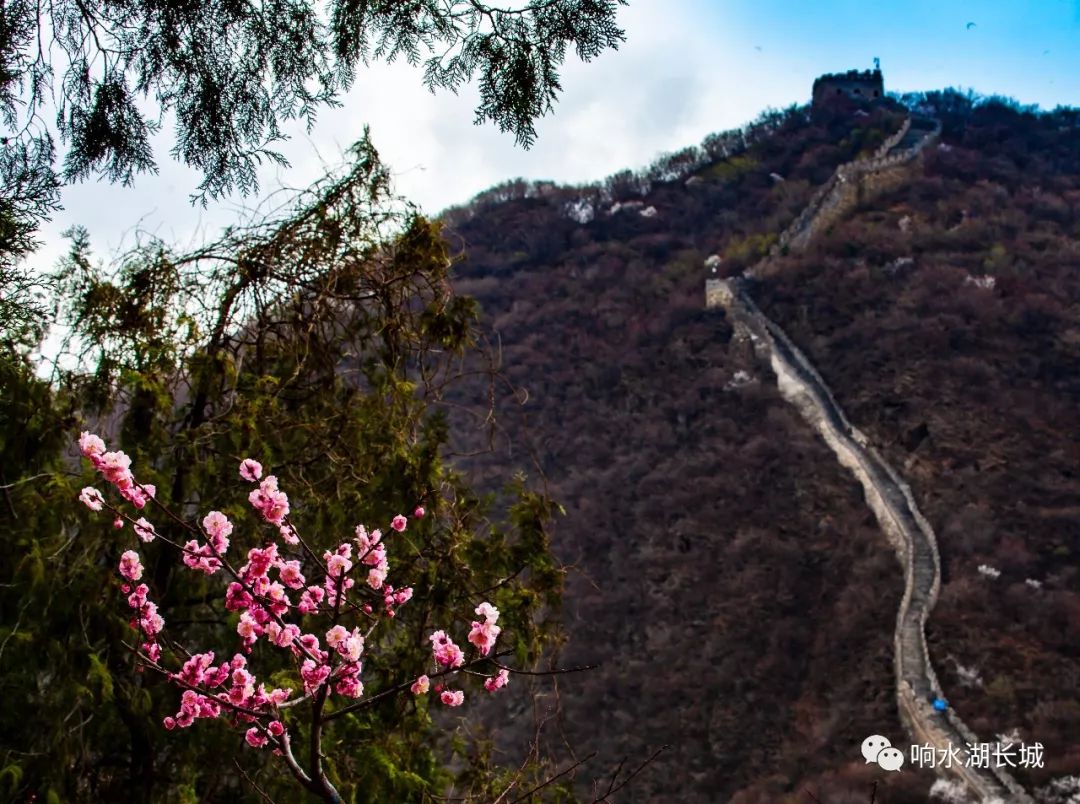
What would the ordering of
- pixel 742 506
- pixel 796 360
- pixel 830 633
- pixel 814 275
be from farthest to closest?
pixel 814 275
pixel 796 360
pixel 742 506
pixel 830 633

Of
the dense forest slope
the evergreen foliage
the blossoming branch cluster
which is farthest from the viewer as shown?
the dense forest slope

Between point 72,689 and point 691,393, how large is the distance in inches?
1263

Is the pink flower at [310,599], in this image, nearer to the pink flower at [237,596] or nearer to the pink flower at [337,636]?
the pink flower at [237,596]

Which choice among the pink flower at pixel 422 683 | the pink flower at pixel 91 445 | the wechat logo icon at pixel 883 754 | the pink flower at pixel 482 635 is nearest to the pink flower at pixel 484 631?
the pink flower at pixel 482 635

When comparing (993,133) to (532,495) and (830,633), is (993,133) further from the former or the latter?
(532,495)

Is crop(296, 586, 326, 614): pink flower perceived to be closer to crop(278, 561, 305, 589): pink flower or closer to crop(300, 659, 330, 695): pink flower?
crop(278, 561, 305, 589): pink flower

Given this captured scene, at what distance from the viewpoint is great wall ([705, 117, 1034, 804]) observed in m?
17.9

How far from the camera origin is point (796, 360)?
113 ft

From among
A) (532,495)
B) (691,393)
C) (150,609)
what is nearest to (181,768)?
(150,609)

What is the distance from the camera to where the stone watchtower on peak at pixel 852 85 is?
60.9m

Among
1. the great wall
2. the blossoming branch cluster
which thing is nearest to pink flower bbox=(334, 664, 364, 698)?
the blossoming branch cluster

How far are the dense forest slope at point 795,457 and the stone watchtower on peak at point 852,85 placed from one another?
26.4 feet

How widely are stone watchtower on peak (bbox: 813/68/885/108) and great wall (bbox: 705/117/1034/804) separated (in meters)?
8.72

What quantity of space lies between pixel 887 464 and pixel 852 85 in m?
39.6
